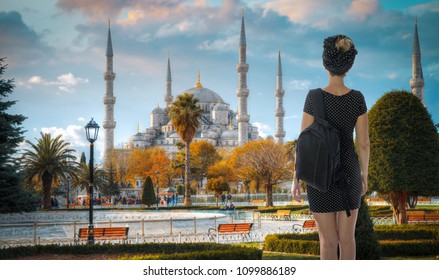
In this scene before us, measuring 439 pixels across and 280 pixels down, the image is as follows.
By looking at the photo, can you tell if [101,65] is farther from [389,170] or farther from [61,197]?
[61,197]

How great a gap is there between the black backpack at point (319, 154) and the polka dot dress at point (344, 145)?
0.04 meters

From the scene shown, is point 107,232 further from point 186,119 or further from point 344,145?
point 186,119

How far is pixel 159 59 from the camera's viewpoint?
7.88 meters

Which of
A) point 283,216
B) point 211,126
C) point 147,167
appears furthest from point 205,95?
point 283,216

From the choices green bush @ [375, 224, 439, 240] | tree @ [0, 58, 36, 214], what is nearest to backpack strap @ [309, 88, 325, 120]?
green bush @ [375, 224, 439, 240]

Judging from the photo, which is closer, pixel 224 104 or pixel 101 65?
pixel 101 65

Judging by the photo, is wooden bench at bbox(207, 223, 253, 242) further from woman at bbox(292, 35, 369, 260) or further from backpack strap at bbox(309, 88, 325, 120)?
backpack strap at bbox(309, 88, 325, 120)

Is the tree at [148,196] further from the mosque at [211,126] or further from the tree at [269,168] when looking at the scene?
the mosque at [211,126]

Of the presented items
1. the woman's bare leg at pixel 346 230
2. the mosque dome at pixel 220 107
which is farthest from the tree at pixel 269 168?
the mosque dome at pixel 220 107

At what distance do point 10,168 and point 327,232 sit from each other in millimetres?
7410

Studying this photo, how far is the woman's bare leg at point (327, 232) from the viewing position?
2902mm

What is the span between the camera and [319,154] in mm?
2855

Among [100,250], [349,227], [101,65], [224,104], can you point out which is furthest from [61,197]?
[224,104]
